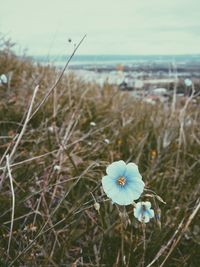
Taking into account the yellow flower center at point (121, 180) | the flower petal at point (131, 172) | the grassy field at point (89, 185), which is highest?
the flower petal at point (131, 172)

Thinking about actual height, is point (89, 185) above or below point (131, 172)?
below

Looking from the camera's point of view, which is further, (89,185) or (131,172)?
(89,185)

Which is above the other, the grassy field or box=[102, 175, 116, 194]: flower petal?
box=[102, 175, 116, 194]: flower petal

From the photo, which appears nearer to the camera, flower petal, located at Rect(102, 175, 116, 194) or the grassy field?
flower petal, located at Rect(102, 175, 116, 194)

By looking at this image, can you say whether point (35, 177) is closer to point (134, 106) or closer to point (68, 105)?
point (68, 105)

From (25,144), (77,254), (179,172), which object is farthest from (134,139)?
(77,254)

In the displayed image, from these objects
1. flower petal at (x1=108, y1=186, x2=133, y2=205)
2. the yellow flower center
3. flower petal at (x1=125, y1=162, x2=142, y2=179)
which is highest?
flower petal at (x1=125, y1=162, x2=142, y2=179)

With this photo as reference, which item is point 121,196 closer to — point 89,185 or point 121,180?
point 121,180

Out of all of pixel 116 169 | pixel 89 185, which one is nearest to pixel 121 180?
pixel 116 169
